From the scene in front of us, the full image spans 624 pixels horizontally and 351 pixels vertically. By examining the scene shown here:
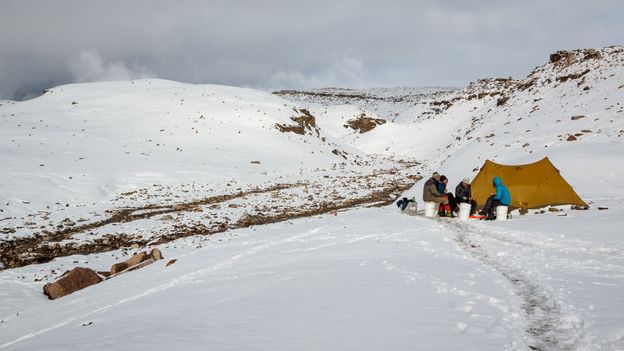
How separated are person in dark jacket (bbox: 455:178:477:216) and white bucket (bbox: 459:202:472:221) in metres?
0.95

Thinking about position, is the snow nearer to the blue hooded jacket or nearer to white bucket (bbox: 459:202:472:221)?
white bucket (bbox: 459:202:472:221)

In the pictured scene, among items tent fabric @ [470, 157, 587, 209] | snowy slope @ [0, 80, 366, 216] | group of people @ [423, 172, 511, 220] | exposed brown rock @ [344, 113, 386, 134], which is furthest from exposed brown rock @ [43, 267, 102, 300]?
exposed brown rock @ [344, 113, 386, 134]

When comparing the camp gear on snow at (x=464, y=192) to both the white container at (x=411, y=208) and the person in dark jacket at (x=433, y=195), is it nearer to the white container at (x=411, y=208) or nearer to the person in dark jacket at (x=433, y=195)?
the person in dark jacket at (x=433, y=195)

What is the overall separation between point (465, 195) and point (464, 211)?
114 centimetres

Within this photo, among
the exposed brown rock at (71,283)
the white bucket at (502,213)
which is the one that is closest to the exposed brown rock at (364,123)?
the white bucket at (502,213)

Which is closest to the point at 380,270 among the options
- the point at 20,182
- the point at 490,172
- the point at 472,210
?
the point at 472,210

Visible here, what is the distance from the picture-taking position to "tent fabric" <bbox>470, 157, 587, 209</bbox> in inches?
647

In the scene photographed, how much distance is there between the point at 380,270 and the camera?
8844 mm

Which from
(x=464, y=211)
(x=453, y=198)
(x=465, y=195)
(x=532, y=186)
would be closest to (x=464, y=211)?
(x=464, y=211)

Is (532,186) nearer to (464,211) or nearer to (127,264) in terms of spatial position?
(464,211)

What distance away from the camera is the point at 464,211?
1641 cm

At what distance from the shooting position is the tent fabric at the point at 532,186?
16.4 metres

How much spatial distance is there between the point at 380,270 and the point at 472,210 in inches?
406

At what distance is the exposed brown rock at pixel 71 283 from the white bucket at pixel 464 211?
13164 millimetres
